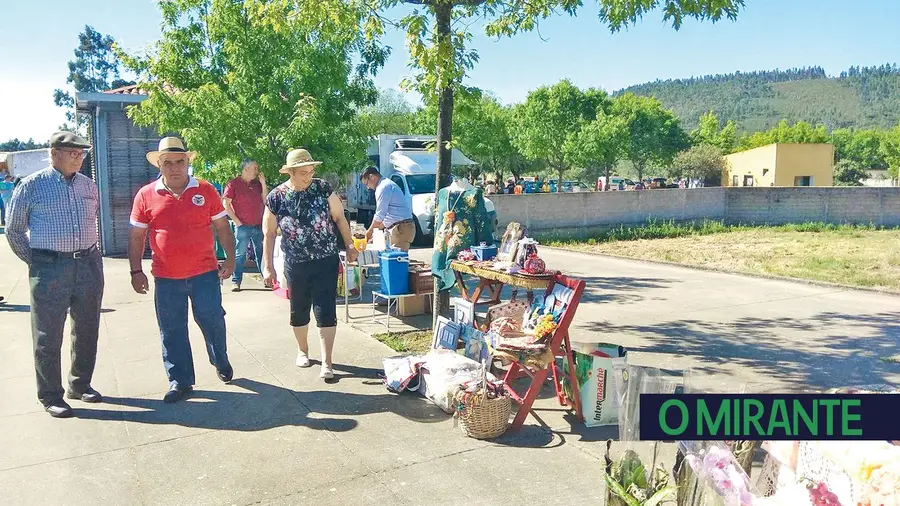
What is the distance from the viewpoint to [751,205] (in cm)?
2277

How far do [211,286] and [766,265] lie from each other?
1144 centimetres

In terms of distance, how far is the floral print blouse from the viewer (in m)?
5.69

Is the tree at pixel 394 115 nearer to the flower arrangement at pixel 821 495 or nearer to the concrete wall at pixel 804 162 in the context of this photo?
the concrete wall at pixel 804 162

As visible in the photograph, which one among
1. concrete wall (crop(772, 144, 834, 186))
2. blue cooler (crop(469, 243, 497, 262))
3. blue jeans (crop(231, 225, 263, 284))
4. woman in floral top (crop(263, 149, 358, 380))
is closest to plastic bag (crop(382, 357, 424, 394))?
woman in floral top (crop(263, 149, 358, 380))

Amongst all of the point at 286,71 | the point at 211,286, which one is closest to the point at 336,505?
the point at 211,286

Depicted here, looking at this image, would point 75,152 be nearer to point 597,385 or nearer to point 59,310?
point 59,310

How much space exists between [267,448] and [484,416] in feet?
4.71

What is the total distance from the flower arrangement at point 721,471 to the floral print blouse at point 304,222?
12.7ft

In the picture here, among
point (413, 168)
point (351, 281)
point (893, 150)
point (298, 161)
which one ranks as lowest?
point (351, 281)

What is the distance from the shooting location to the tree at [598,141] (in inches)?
1795

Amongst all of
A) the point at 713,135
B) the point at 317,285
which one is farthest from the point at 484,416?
the point at 713,135

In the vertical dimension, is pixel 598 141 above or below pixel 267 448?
above

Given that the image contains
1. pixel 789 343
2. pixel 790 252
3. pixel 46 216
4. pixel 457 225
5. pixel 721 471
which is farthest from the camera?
pixel 790 252

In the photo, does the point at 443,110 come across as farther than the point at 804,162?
No
